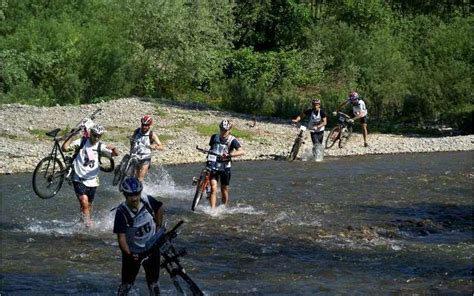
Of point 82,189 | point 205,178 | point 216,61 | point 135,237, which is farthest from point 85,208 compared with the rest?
point 216,61

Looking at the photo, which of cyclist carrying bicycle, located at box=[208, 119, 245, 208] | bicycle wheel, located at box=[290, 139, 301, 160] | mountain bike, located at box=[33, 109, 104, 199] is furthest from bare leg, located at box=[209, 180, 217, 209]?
bicycle wheel, located at box=[290, 139, 301, 160]

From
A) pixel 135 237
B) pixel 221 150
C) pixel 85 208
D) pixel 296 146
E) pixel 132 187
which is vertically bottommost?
pixel 85 208

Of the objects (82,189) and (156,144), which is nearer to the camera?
(82,189)

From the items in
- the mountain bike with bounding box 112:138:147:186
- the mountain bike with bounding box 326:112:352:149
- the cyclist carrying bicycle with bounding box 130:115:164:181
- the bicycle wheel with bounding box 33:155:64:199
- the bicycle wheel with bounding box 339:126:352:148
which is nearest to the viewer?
the cyclist carrying bicycle with bounding box 130:115:164:181

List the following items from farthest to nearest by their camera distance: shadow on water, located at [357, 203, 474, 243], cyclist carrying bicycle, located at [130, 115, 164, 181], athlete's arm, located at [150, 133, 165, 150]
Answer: cyclist carrying bicycle, located at [130, 115, 164, 181], athlete's arm, located at [150, 133, 165, 150], shadow on water, located at [357, 203, 474, 243]

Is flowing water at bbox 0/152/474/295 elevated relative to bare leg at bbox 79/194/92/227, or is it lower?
lower

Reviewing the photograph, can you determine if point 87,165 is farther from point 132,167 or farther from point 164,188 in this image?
point 164,188

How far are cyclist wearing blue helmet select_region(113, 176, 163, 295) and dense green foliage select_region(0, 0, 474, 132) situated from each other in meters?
31.6

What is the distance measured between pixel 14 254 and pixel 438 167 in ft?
56.3

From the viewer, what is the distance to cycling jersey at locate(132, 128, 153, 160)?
1914 centimetres

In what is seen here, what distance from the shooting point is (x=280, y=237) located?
53.3 ft

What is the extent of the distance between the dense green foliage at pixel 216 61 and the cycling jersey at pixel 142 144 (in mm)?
22682

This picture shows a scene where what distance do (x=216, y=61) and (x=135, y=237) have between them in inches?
1654

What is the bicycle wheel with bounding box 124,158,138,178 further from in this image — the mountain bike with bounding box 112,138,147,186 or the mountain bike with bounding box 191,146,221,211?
the mountain bike with bounding box 191,146,221,211
